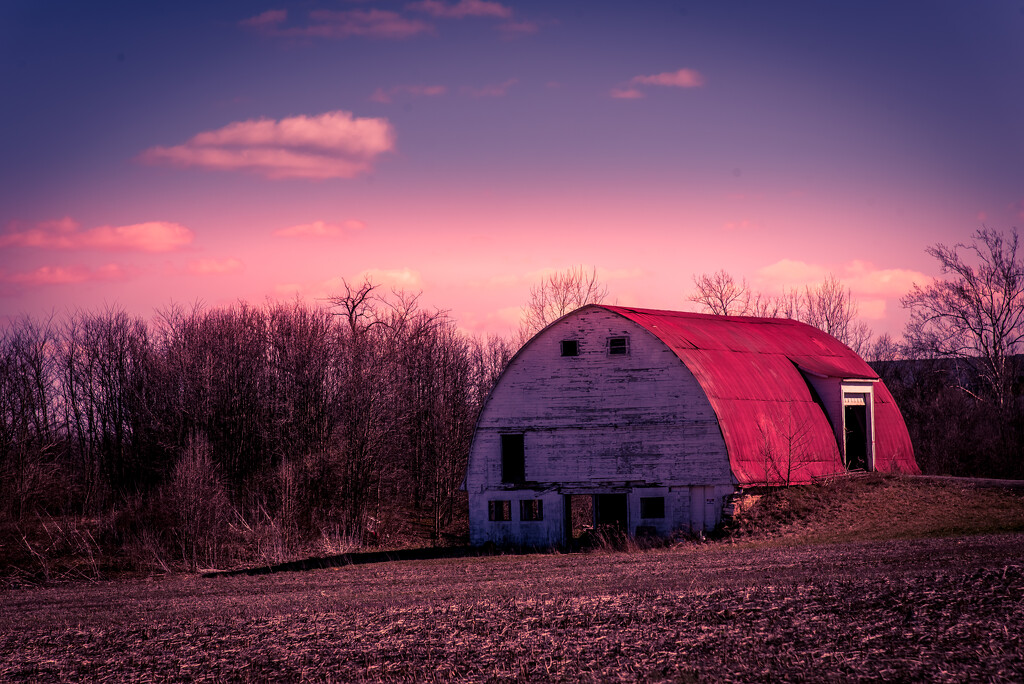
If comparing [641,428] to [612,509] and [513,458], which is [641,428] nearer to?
[513,458]

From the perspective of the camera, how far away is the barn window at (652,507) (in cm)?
2997

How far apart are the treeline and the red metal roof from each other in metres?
14.5

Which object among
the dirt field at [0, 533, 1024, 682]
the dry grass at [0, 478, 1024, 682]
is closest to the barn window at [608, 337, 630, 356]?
the dry grass at [0, 478, 1024, 682]

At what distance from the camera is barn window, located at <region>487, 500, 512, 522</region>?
32094 mm

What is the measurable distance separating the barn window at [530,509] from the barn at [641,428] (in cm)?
3

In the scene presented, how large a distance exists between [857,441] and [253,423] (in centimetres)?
2641

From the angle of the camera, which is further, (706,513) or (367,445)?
(367,445)

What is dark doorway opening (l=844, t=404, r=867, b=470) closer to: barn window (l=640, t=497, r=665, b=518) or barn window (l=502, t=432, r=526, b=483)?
barn window (l=640, t=497, r=665, b=518)

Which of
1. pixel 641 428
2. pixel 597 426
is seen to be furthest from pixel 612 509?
pixel 641 428

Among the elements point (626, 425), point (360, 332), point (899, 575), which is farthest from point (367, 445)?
point (899, 575)

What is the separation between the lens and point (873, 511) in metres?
28.3

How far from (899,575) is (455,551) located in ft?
58.4

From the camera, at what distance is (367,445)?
43250mm

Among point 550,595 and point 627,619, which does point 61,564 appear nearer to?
point 550,595
